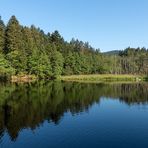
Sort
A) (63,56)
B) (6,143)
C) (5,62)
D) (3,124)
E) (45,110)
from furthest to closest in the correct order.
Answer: (63,56), (5,62), (45,110), (3,124), (6,143)

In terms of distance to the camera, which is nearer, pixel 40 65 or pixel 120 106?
pixel 120 106

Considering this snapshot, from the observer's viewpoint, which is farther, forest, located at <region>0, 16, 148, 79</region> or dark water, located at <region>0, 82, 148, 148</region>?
forest, located at <region>0, 16, 148, 79</region>

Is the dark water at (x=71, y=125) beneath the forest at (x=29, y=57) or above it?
beneath

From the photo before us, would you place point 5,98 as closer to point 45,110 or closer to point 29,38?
point 45,110

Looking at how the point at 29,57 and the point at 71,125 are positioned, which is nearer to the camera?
the point at 71,125

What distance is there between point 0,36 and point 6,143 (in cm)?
8256

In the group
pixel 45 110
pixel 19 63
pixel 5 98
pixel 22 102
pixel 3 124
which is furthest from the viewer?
pixel 19 63

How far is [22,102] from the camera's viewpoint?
51.3 meters

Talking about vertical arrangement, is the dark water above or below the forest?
below

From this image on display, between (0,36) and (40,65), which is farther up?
(0,36)

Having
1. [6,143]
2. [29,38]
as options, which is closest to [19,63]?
[29,38]

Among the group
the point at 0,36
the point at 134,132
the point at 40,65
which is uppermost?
the point at 0,36

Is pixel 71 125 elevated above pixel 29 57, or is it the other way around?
pixel 29 57

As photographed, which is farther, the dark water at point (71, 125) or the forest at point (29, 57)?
the forest at point (29, 57)
